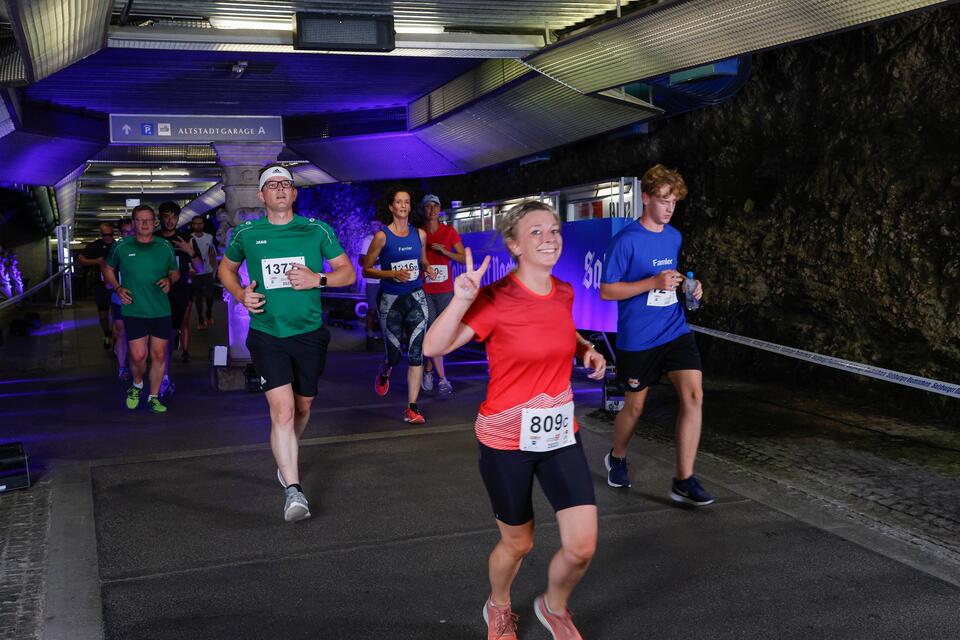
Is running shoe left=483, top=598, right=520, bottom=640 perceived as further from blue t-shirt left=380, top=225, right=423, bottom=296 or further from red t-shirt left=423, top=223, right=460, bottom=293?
red t-shirt left=423, top=223, right=460, bottom=293

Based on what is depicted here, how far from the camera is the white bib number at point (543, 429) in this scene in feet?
11.2

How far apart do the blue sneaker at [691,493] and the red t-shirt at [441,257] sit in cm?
464

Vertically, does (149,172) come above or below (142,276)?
above

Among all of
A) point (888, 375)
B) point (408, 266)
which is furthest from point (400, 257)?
point (888, 375)

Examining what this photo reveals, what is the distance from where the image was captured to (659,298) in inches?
219

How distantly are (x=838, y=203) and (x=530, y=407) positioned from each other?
6.78m

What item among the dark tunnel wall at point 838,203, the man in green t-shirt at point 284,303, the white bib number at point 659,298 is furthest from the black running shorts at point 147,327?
the dark tunnel wall at point 838,203

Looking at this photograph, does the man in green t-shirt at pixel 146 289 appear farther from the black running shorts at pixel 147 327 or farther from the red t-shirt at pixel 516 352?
the red t-shirt at pixel 516 352

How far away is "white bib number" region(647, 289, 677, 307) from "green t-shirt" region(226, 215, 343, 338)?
5.98ft

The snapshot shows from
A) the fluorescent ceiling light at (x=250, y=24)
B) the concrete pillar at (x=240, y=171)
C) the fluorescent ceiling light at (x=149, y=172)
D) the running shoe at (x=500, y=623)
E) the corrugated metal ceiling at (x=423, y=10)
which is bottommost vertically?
the running shoe at (x=500, y=623)

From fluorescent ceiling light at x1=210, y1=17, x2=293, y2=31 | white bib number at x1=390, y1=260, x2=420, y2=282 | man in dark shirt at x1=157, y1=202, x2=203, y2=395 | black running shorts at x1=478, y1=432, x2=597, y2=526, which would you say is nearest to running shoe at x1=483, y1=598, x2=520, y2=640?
black running shorts at x1=478, y1=432, x2=597, y2=526

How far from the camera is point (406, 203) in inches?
328

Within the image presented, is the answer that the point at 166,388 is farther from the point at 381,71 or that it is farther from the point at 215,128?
the point at 381,71

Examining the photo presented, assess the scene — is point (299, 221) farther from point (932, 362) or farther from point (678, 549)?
point (932, 362)
